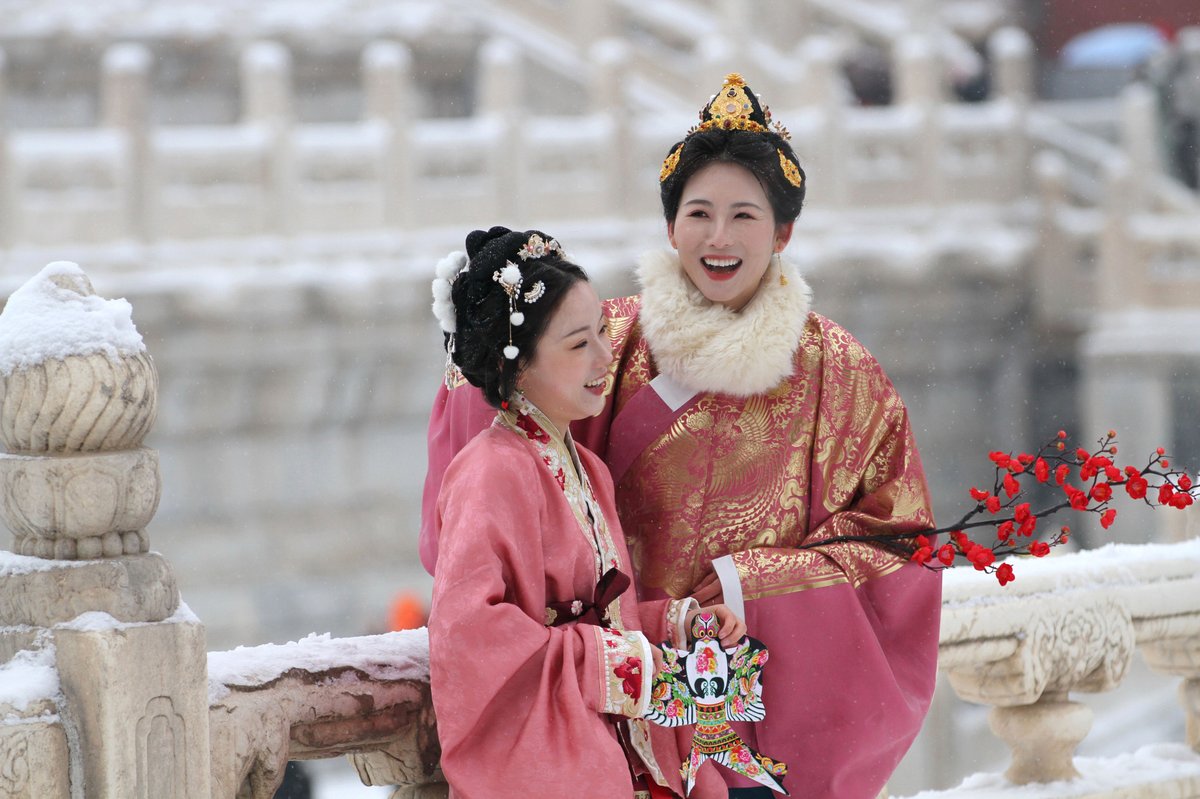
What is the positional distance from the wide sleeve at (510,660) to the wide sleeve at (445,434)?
0.19 metres

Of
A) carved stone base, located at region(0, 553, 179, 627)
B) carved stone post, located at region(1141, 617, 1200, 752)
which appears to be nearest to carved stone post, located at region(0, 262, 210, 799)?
carved stone base, located at region(0, 553, 179, 627)

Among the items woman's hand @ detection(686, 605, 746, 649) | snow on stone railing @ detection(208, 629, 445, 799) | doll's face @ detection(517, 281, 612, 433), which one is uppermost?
doll's face @ detection(517, 281, 612, 433)

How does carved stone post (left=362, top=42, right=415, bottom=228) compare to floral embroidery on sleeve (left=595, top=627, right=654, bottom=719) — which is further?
carved stone post (left=362, top=42, right=415, bottom=228)

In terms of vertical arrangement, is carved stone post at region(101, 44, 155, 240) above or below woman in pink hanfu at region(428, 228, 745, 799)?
above

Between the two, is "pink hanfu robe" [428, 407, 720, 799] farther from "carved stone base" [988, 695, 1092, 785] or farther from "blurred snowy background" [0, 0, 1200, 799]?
"blurred snowy background" [0, 0, 1200, 799]

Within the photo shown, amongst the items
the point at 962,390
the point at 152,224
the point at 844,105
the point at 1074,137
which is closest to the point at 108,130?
the point at 152,224

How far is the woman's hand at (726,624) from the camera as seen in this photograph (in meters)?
2.11

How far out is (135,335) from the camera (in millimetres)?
1929

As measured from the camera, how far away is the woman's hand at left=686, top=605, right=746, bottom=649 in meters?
2.11

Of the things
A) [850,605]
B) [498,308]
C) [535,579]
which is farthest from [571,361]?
[850,605]

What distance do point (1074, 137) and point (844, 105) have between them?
1800 millimetres

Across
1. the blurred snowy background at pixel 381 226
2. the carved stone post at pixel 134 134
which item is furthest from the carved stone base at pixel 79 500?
the carved stone post at pixel 134 134

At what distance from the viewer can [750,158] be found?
2270 mm

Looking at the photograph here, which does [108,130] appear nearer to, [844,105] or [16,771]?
[844,105]
